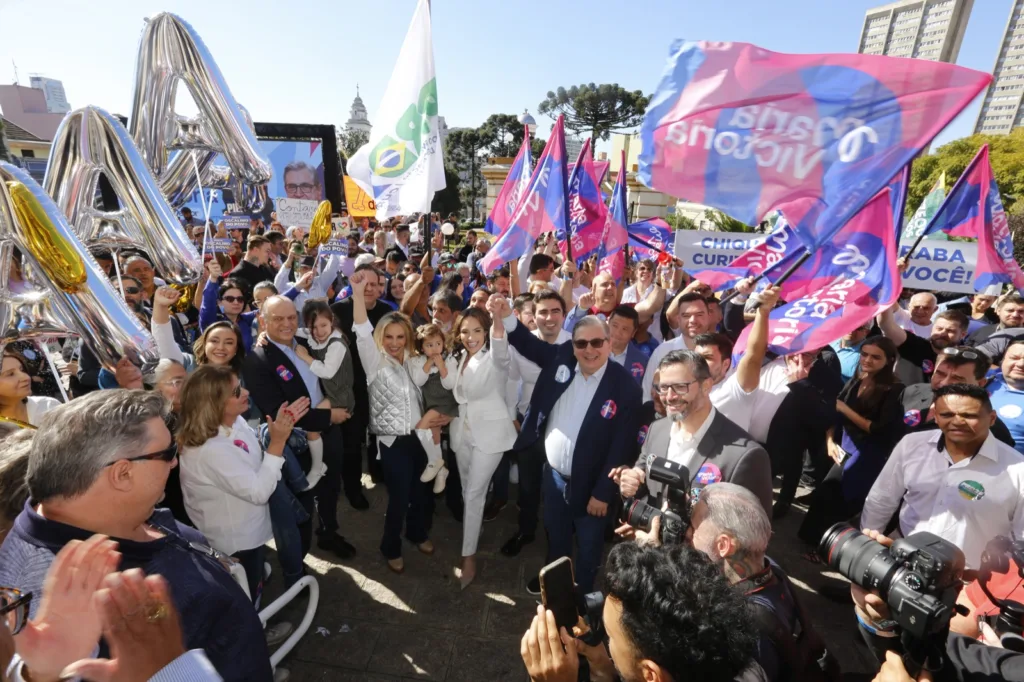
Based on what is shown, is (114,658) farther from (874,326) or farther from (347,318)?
(874,326)

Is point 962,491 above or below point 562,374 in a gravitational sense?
below

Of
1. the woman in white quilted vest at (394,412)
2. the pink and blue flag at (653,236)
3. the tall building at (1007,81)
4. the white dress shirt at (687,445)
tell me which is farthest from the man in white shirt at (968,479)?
the tall building at (1007,81)

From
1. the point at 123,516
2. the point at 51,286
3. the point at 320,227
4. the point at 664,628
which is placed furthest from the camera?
the point at 320,227

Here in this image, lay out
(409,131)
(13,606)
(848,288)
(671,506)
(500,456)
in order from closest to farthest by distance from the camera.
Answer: (13,606) → (671,506) → (848,288) → (500,456) → (409,131)

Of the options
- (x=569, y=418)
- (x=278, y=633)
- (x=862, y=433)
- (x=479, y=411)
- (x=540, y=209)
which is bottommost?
(x=278, y=633)

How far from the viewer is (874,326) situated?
5.18 meters

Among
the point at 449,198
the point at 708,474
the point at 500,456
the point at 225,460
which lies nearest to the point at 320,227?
the point at 500,456

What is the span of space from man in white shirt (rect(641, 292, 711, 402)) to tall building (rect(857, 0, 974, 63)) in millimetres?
108032

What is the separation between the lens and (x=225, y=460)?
2402 millimetres

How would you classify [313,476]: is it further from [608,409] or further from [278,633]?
[608,409]

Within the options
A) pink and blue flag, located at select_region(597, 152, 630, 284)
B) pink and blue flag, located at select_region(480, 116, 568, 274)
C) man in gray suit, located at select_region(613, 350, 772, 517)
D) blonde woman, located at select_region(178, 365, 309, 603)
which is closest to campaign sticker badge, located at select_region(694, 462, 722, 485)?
man in gray suit, located at select_region(613, 350, 772, 517)

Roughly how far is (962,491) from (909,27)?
12889cm

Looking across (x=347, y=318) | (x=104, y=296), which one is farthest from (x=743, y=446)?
(x=347, y=318)

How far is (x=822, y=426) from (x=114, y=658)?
4459 millimetres
